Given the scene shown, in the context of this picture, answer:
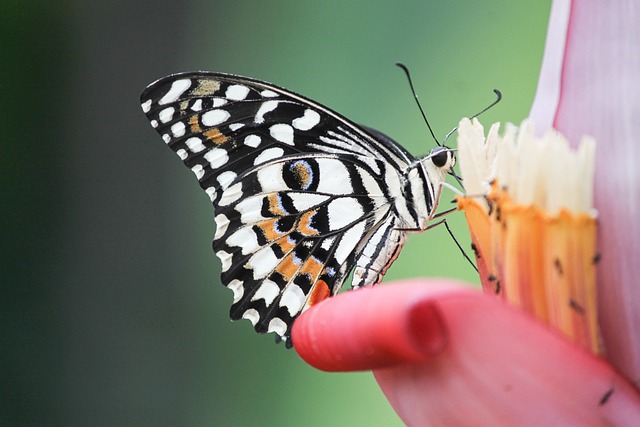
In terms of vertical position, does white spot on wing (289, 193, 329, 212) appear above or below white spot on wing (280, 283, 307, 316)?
above

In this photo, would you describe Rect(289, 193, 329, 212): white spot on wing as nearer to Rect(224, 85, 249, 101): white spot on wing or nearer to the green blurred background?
Rect(224, 85, 249, 101): white spot on wing

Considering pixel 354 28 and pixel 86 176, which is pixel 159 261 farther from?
pixel 354 28

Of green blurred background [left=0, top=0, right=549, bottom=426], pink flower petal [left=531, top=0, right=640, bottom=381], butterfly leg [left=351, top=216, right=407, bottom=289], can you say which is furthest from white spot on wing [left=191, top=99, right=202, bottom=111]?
green blurred background [left=0, top=0, right=549, bottom=426]

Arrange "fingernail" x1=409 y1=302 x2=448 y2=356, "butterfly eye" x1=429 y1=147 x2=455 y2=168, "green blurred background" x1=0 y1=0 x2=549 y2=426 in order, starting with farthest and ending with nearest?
1. "green blurred background" x1=0 y1=0 x2=549 y2=426
2. "butterfly eye" x1=429 y1=147 x2=455 y2=168
3. "fingernail" x1=409 y1=302 x2=448 y2=356

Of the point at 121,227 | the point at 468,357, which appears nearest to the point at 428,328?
A: the point at 468,357

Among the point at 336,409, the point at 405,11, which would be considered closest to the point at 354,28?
the point at 405,11

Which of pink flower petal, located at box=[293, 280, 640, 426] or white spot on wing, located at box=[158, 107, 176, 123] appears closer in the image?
pink flower petal, located at box=[293, 280, 640, 426]

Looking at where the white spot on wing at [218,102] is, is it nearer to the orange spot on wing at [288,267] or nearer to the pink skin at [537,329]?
the orange spot on wing at [288,267]

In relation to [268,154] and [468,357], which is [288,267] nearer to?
[268,154]
